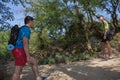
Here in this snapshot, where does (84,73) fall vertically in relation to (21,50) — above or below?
below

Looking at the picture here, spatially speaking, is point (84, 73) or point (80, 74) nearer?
point (80, 74)

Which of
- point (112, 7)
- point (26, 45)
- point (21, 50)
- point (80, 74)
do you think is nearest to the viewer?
point (26, 45)

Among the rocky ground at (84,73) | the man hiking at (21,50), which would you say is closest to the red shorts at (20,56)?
the man hiking at (21,50)

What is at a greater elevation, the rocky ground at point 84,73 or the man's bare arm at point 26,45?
the man's bare arm at point 26,45

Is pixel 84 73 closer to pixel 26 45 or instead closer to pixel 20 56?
pixel 20 56

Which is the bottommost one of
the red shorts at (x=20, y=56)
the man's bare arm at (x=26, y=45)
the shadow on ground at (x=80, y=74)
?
the shadow on ground at (x=80, y=74)

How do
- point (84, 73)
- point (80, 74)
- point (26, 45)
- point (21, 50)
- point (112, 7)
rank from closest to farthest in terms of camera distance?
point (26, 45), point (21, 50), point (80, 74), point (84, 73), point (112, 7)

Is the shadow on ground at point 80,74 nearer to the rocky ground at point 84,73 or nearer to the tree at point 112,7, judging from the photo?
the rocky ground at point 84,73

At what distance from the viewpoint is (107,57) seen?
13.2 meters

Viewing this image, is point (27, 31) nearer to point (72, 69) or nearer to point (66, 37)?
point (72, 69)

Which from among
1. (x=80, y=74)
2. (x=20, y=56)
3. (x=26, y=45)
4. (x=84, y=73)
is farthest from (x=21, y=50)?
(x=84, y=73)

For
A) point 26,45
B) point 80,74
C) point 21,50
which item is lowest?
point 80,74

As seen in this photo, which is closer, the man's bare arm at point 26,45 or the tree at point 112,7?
the man's bare arm at point 26,45

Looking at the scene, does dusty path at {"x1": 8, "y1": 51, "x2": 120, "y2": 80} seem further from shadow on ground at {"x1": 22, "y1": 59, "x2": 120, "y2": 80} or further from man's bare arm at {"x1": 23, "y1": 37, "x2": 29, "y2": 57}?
man's bare arm at {"x1": 23, "y1": 37, "x2": 29, "y2": 57}
